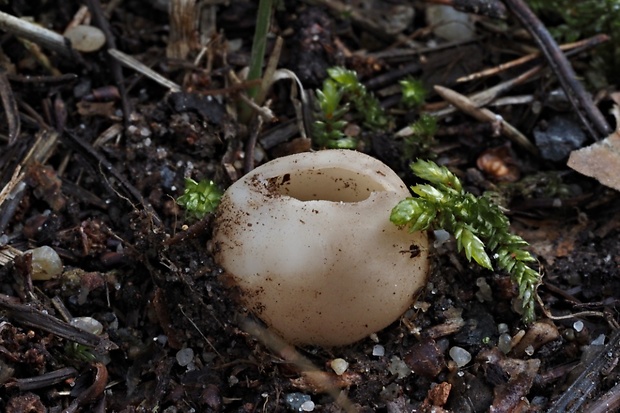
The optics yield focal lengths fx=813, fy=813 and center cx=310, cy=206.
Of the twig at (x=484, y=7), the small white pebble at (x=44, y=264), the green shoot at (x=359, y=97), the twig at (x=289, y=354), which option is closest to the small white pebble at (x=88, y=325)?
the small white pebble at (x=44, y=264)

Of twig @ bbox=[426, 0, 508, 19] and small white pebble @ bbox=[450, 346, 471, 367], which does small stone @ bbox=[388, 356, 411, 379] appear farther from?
twig @ bbox=[426, 0, 508, 19]

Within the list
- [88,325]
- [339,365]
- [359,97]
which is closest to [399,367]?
[339,365]

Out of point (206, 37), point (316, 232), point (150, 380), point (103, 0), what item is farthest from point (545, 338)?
point (103, 0)

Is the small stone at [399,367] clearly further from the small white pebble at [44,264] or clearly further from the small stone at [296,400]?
the small white pebble at [44,264]

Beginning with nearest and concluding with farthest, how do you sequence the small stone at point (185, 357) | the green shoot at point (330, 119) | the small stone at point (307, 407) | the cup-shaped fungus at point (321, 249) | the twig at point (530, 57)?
the cup-shaped fungus at point (321, 249) → the small stone at point (307, 407) → the small stone at point (185, 357) → the green shoot at point (330, 119) → the twig at point (530, 57)

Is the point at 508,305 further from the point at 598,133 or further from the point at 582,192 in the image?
the point at 598,133

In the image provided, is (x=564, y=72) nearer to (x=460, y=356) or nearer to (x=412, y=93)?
(x=412, y=93)
